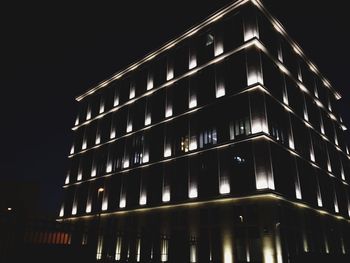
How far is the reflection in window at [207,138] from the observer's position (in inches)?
1008

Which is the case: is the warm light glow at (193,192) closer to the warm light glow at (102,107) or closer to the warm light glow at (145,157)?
the warm light glow at (145,157)

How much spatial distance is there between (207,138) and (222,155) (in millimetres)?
2577

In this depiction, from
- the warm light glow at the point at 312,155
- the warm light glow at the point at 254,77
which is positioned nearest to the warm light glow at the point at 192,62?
the warm light glow at the point at 254,77

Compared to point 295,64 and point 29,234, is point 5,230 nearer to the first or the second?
point 29,234

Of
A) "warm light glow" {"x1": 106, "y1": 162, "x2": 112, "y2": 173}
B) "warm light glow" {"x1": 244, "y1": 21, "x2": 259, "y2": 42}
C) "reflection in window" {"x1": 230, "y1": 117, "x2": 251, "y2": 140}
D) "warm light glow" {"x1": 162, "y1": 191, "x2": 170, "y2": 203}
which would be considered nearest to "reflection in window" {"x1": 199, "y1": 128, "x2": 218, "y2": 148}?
"reflection in window" {"x1": 230, "y1": 117, "x2": 251, "y2": 140}

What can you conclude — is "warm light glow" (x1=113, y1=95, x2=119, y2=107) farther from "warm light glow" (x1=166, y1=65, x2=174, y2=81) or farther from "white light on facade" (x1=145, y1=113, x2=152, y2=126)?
"warm light glow" (x1=166, y1=65, x2=174, y2=81)

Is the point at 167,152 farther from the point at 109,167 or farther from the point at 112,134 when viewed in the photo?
the point at 112,134

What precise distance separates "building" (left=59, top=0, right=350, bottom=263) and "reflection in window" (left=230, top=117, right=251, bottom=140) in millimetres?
100

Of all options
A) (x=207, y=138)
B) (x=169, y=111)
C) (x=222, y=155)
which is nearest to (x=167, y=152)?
(x=169, y=111)

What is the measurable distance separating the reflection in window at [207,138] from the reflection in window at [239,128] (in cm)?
178

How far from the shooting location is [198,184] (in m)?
25.4

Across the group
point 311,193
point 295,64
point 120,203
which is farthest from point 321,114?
point 120,203

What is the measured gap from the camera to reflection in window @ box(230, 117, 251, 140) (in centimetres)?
2339

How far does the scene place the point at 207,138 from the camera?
26.2 meters
